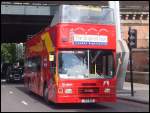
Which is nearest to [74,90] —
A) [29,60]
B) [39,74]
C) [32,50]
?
[39,74]

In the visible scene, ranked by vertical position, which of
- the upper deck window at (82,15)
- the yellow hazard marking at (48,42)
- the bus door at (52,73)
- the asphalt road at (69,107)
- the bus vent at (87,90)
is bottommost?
the asphalt road at (69,107)

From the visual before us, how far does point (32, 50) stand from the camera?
27.8 metres

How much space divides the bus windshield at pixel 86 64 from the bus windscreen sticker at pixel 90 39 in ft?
1.14

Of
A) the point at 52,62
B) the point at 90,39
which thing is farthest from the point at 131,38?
the point at 52,62

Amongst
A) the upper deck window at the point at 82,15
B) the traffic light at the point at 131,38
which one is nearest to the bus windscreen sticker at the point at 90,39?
the upper deck window at the point at 82,15

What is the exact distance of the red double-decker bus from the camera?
64.9 ft

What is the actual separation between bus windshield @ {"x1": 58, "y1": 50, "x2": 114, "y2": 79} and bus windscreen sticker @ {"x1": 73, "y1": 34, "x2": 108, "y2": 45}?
35cm

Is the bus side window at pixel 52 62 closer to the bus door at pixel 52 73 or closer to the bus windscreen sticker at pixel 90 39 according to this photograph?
the bus door at pixel 52 73

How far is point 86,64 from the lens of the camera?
20.1 meters

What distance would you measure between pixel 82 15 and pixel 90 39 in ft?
3.53

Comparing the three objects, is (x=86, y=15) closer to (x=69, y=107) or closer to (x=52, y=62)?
(x=52, y=62)

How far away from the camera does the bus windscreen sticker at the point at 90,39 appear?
20047 mm

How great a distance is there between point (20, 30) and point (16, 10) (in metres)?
12.1

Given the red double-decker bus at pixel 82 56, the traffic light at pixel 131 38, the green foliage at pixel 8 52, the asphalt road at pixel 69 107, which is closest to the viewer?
the asphalt road at pixel 69 107
